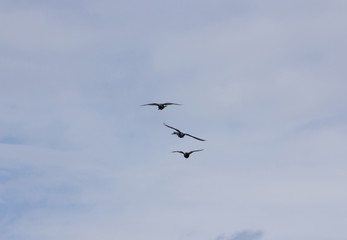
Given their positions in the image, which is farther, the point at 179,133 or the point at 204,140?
the point at 179,133

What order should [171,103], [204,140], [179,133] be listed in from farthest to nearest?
[171,103] < [179,133] < [204,140]

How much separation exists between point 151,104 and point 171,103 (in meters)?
7.19

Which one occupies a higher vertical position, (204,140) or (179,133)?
(179,133)

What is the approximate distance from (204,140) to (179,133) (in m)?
22.4

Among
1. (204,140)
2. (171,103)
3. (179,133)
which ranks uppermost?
(171,103)

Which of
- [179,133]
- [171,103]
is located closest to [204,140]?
[179,133]

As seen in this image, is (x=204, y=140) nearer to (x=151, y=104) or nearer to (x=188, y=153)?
(x=188, y=153)

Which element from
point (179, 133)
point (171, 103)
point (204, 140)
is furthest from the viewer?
point (171, 103)

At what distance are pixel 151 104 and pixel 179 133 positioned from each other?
20.1 metres

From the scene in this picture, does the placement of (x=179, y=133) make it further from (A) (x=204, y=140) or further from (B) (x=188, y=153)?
(A) (x=204, y=140)

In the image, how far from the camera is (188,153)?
143 metres

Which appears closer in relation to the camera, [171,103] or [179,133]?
Result: [179,133]

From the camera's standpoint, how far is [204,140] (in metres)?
117

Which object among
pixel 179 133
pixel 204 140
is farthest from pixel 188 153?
pixel 204 140
